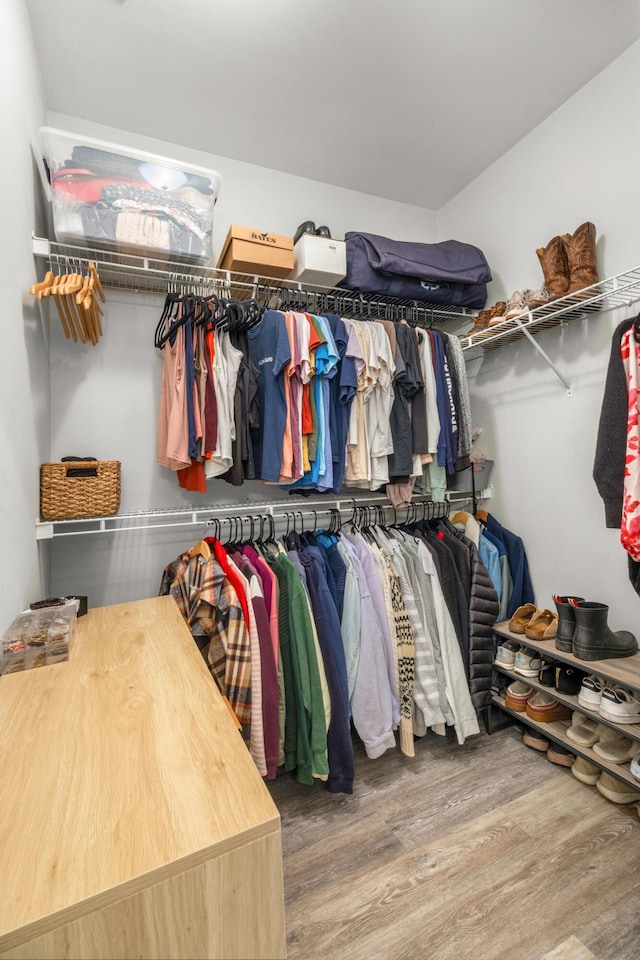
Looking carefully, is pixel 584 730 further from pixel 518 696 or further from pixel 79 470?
pixel 79 470

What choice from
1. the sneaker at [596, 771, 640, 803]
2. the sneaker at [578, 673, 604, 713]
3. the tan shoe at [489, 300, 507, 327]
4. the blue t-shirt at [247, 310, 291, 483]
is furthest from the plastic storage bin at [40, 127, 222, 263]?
the sneaker at [596, 771, 640, 803]

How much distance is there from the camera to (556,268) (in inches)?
71.7

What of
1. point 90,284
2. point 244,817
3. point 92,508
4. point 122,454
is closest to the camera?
point 244,817

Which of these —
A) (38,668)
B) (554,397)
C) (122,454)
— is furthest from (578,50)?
(38,668)

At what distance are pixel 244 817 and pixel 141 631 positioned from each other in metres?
0.82

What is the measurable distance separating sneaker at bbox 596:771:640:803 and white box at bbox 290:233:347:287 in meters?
2.33

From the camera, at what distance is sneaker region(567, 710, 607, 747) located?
67.8 inches

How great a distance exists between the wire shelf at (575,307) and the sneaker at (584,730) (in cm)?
163

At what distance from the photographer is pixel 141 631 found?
1310mm

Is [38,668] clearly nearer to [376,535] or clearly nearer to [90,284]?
[90,284]

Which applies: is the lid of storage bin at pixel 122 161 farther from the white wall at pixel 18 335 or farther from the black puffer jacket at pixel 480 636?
the black puffer jacket at pixel 480 636

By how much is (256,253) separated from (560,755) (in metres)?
2.48

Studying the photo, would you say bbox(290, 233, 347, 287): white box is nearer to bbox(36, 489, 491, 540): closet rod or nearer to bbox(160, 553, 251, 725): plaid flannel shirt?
bbox(36, 489, 491, 540): closet rod

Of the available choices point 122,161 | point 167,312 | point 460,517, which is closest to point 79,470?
point 167,312
